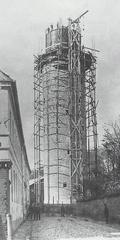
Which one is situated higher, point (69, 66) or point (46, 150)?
point (69, 66)

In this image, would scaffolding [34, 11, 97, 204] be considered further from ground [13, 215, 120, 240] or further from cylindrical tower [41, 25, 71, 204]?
ground [13, 215, 120, 240]

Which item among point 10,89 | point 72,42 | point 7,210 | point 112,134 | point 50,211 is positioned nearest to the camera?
point 7,210

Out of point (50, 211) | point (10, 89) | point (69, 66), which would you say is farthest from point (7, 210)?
point (69, 66)

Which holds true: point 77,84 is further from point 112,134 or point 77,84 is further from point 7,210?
point 7,210

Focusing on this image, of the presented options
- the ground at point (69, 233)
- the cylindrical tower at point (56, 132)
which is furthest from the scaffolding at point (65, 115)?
the ground at point (69, 233)

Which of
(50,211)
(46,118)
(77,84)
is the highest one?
(77,84)

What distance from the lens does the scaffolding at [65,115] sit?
4625 cm

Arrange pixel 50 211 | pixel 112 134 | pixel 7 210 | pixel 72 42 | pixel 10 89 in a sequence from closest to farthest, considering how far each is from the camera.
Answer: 1. pixel 7 210
2. pixel 10 89
3. pixel 112 134
4. pixel 50 211
5. pixel 72 42

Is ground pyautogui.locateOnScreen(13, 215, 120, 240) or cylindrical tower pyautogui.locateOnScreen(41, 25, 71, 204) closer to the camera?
ground pyautogui.locateOnScreen(13, 215, 120, 240)

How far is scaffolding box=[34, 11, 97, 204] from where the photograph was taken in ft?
152

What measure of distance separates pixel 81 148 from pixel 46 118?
Result: 5.00 m

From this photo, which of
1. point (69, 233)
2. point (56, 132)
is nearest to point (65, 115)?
point (56, 132)

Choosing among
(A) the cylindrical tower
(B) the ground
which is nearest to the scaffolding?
(A) the cylindrical tower

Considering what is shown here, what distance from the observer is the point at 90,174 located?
4734 centimetres
